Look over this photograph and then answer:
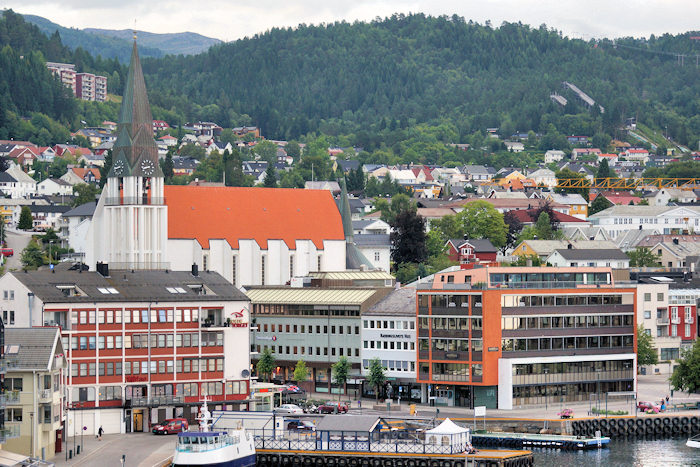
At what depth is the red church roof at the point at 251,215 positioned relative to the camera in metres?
154

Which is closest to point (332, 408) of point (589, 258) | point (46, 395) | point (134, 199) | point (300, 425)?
point (300, 425)

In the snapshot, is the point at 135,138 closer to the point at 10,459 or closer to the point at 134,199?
the point at 134,199

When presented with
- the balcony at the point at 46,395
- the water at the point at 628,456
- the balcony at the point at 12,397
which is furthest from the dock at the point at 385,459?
the balcony at the point at 12,397

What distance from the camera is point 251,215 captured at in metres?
159

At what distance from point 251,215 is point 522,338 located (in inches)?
1932

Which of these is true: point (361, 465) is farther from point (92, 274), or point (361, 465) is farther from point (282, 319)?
point (282, 319)

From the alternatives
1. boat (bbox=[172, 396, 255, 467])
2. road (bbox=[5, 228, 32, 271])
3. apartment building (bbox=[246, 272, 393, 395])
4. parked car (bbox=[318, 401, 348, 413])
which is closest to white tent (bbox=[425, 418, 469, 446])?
boat (bbox=[172, 396, 255, 467])

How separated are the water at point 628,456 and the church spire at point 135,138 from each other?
5757 cm

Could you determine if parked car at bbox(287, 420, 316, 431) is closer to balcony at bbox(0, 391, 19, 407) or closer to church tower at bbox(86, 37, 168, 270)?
balcony at bbox(0, 391, 19, 407)

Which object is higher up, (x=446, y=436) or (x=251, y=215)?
(x=251, y=215)

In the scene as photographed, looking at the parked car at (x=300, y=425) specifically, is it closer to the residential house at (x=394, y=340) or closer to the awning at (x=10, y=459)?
the residential house at (x=394, y=340)

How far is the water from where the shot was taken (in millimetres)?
96312

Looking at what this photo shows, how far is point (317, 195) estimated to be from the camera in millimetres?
166500

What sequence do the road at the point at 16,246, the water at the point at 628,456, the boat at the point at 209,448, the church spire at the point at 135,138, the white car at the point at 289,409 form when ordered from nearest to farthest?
1. the boat at the point at 209,448
2. the water at the point at 628,456
3. the white car at the point at 289,409
4. the church spire at the point at 135,138
5. the road at the point at 16,246
